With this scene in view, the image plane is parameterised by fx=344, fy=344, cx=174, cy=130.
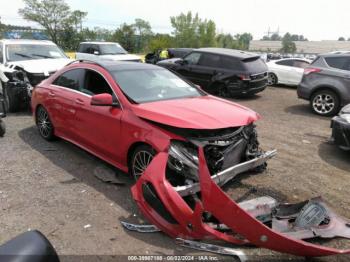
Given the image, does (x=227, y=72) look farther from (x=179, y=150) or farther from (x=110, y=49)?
(x=179, y=150)

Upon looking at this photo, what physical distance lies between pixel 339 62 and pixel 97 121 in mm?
7456

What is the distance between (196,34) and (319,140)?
2745 inches

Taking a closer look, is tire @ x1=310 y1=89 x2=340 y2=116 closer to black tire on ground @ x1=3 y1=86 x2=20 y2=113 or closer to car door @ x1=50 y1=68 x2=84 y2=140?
car door @ x1=50 y1=68 x2=84 y2=140

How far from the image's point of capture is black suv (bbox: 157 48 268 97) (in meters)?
11.7

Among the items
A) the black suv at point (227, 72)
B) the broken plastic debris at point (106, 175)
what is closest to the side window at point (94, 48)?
the black suv at point (227, 72)

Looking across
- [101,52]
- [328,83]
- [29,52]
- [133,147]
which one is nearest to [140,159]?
[133,147]

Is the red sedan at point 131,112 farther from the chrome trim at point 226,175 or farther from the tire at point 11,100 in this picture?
the tire at point 11,100

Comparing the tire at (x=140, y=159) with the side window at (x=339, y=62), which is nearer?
the tire at (x=140, y=159)

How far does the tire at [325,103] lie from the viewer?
9.61 m

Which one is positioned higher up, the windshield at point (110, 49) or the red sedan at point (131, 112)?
the windshield at point (110, 49)

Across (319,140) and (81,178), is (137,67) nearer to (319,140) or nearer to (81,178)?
(81,178)

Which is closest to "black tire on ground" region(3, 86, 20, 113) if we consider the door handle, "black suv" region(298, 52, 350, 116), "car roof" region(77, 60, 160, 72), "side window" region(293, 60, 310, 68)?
"car roof" region(77, 60, 160, 72)

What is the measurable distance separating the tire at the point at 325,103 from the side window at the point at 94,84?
7006 millimetres

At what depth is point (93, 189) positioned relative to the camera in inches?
185
